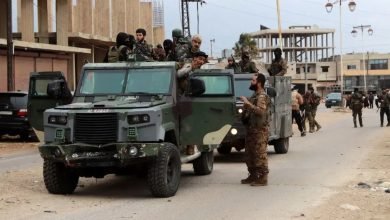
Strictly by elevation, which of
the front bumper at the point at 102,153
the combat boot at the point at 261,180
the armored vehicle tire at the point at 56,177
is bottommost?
the combat boot at the point at 261,180

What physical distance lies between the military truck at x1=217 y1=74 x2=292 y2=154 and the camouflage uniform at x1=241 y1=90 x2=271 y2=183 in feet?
9.44

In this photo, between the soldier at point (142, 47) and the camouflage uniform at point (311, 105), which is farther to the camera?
the camouflage uniform at point (311, 105)

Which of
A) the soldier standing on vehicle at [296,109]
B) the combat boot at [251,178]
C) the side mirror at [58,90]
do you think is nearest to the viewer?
the side mirror at [58,90]

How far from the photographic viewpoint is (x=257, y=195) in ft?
32.9

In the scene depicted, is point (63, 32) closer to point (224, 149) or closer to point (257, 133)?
point (224, 149)

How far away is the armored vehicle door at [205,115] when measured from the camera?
10570 millimetres

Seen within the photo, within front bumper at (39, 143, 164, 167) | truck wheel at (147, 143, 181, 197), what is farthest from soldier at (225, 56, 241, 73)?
front bumper at (39, 143, 164, 167)

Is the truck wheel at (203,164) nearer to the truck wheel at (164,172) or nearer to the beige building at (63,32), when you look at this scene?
the truck wheel at (164,172)

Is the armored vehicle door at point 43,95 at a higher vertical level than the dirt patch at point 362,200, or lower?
higher

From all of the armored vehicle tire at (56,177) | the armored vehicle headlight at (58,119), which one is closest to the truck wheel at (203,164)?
the armored vehicle tire at (56,177)

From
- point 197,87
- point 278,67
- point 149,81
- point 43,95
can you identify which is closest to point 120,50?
point 149,81

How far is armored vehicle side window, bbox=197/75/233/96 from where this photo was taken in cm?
1073

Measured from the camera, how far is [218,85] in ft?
35.6

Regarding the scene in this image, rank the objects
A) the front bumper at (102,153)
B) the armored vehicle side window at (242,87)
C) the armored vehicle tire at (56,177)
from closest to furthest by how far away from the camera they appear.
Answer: the front bumper at (102,153) < the armored vehicle tire at (56,177) < the armored vehicle side window at (242,87)
